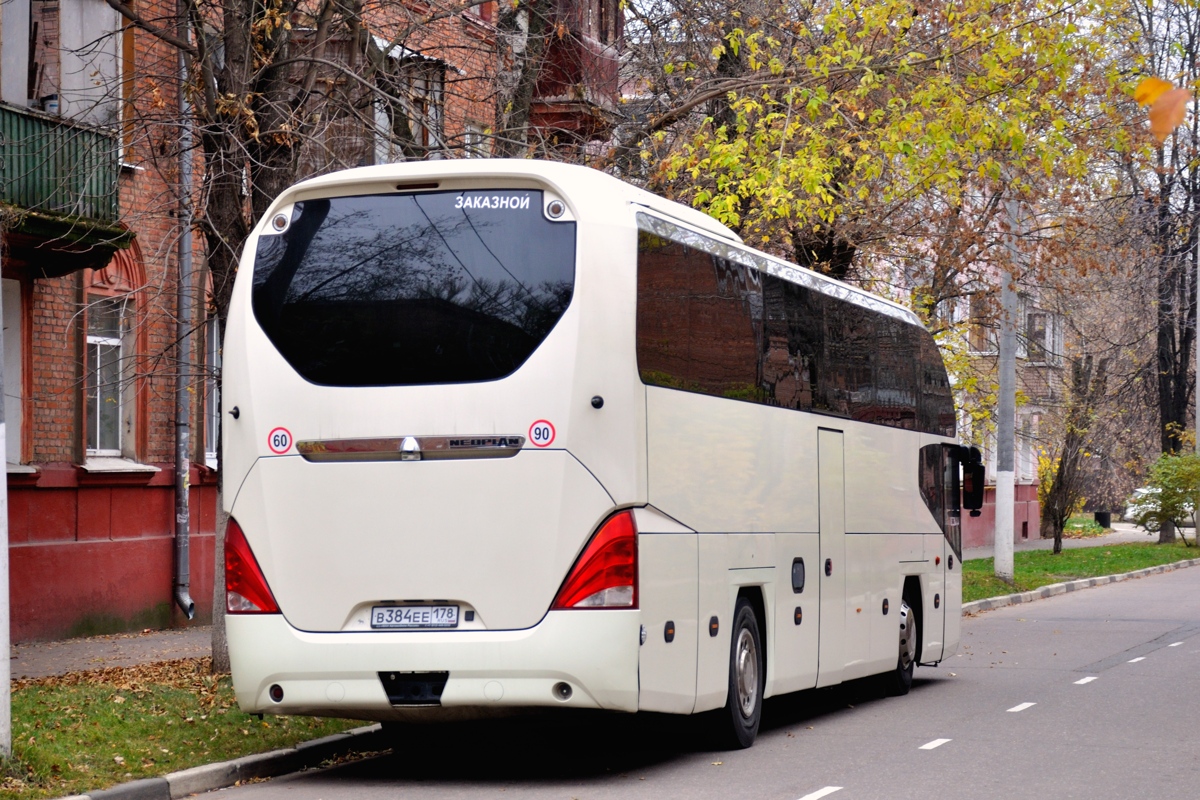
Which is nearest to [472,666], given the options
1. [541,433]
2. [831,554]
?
[541,433]

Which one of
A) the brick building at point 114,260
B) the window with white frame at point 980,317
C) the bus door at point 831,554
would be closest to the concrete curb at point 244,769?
the bus door at point 831,554

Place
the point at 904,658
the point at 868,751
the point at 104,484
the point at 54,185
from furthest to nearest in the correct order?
the point at 104,484, the point at 54,185, the point at 904,658, the point at 868,751

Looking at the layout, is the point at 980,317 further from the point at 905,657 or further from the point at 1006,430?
the point at 905,657

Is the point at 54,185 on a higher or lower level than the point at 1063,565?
higher

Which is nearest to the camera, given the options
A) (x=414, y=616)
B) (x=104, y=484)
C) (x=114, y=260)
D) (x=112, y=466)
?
(x=414, y=616)

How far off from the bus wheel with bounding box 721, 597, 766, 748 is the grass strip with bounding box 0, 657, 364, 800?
8.28 feet

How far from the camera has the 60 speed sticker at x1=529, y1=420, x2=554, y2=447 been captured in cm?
910

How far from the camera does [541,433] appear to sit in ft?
29.9

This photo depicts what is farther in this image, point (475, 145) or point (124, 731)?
point (475, 145)

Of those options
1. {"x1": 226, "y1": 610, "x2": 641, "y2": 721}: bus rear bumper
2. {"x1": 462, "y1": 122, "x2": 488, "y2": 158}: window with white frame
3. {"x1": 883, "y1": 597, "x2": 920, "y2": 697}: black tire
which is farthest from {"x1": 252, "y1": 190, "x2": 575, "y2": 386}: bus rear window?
{"x1": 883, "y1": 597, "x2": 920, "y2": 697}: black tire

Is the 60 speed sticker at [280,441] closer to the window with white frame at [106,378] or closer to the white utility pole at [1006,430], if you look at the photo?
the window with white frame at [106,378]

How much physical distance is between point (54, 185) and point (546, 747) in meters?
8.43

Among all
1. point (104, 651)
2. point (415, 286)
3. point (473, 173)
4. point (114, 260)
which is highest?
point (114, 260)

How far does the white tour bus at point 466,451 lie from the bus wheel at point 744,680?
493 mm
